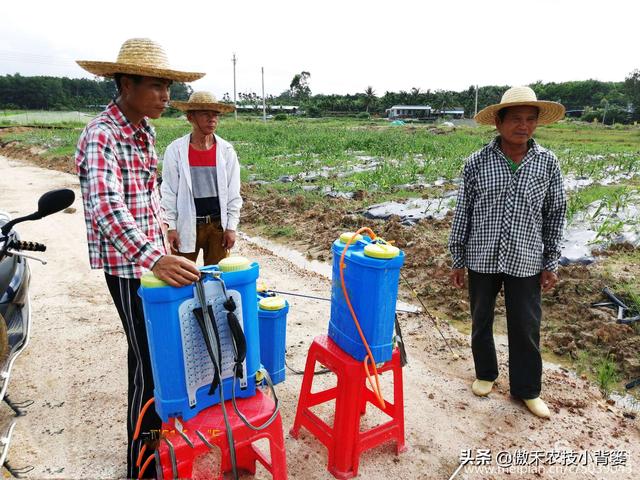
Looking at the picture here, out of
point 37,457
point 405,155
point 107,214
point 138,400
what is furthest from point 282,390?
point 405,155

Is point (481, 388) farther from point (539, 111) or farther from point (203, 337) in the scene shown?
point (203, 337)

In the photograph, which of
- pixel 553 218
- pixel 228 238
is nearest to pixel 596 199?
pixel 553 218

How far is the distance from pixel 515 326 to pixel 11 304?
120 inches

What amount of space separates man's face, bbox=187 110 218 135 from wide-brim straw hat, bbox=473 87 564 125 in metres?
1.75

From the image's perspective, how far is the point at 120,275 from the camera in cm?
178

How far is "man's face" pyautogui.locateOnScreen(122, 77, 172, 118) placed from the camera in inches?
69.4

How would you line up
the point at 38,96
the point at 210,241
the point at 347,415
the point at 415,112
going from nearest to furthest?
the point at 347,415
the point at 210,241
the point at 415,112
the point at 38,96

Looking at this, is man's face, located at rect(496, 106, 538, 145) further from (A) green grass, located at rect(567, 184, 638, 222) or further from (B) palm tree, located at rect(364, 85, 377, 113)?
(B) palm tree, located at rect(364, 85, 377, 113)

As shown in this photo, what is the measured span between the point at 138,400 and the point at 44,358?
1.82m

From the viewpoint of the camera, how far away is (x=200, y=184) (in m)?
3.15

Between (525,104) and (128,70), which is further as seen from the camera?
(525,104)

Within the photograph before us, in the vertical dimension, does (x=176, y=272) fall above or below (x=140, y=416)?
above

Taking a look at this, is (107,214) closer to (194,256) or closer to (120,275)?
(120,275)

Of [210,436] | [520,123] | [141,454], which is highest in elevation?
[520,123]
